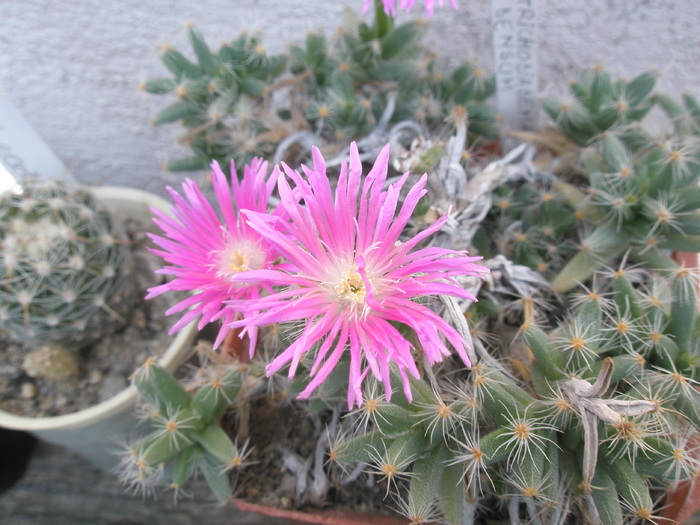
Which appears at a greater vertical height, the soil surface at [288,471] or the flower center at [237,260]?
the flower center at [237,260]

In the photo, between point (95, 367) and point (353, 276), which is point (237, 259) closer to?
point (353, 276)

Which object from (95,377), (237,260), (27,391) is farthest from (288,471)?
(27,391)

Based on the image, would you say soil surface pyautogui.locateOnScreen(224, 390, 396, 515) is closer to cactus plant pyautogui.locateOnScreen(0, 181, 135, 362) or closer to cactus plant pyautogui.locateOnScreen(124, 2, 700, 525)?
cactus plant pyautogui.locateOnScreen(124, 2, 700, 525)

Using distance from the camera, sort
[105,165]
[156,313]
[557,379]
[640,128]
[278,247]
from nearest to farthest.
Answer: [278,247], [557,379], [640,128], [156,313], [105,165]

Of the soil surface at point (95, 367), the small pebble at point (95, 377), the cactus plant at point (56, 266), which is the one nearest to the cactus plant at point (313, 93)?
the cactus plant at point (56, 266)

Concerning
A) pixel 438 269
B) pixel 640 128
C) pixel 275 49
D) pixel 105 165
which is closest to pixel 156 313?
pixel 105 165

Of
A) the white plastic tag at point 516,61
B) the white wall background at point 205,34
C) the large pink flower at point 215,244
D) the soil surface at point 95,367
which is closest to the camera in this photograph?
the large pink flower at point 215,244

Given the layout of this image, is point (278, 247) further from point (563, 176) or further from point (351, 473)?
point (563, 176)

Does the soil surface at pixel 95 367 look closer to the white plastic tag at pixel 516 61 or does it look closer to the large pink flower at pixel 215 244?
the large pink flower at pixel 215 244
